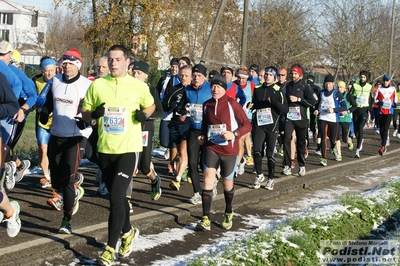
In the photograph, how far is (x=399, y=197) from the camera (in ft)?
34.9

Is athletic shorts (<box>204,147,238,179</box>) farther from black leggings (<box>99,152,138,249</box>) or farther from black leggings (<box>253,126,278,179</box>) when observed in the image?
black leggings (<box>253,126,278,179</box>)

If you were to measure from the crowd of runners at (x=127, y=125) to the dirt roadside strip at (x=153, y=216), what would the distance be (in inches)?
8.1

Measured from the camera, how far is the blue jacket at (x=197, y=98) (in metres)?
9.80

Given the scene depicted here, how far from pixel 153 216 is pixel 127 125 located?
7.46 feet

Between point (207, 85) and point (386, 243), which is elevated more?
point (207, 85)

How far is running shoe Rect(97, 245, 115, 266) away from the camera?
623 centimetres

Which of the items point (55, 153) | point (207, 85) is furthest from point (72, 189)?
point (207, 85)

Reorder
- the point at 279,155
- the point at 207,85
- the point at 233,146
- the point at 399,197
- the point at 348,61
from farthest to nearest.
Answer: the point at 348,61 < the point at 279,155 < the point at 399,197 < the point at 207,85 < the point at 233,146

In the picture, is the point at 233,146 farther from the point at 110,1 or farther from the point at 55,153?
the point at 110,1

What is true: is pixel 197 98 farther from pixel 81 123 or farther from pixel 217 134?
pixel 81 123

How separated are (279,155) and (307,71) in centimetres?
2168

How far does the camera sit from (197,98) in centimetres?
989

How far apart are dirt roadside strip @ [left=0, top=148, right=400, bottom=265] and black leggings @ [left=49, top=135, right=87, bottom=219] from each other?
39 centimetres

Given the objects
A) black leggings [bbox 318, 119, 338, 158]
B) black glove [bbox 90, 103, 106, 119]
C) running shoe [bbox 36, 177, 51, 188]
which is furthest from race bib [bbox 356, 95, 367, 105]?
black glove [bbox 90, 103, 106, 119]
